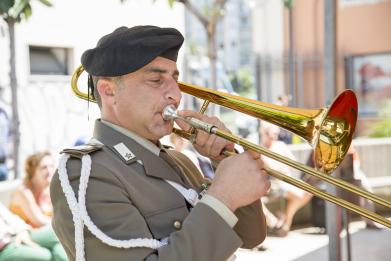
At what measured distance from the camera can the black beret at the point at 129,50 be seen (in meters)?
1.58

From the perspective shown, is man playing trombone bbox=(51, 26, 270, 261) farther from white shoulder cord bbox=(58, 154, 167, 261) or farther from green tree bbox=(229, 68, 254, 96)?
green tree bbox=(229, 68, 254, 96)

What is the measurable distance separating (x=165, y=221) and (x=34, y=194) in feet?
9.76

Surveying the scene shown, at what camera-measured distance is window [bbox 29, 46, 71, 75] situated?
9.33 metres

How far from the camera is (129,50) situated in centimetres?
159

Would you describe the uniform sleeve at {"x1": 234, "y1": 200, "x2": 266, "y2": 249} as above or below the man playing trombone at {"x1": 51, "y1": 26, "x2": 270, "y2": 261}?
below

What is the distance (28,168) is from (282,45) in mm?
14666

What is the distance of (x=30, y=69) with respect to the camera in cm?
923

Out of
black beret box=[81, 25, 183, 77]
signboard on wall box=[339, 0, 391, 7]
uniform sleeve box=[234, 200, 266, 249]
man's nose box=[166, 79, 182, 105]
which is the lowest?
uniform sleeve box=[234, 200, 266, 249]

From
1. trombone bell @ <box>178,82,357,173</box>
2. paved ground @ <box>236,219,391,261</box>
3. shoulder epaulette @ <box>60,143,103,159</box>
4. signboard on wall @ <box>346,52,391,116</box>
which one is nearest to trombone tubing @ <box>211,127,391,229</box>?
trombone bell @ <box>178,82,357,173</box>

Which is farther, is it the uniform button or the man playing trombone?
the uniform button

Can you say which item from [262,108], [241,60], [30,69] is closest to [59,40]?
[30,69]

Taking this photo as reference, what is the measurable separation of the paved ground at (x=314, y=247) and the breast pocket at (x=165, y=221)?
3.20 m

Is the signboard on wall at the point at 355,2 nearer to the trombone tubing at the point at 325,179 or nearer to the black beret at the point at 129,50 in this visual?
the trombone tubing at the point at 325,179

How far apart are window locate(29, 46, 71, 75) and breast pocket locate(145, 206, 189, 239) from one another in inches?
319
